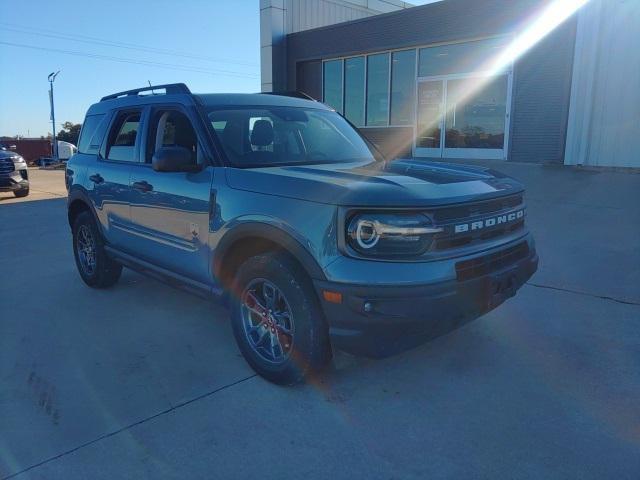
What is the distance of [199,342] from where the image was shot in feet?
13.0

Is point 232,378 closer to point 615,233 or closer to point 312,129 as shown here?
point 312,129

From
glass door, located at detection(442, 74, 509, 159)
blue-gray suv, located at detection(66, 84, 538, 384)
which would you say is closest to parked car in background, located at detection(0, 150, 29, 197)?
blue-gray suv, located at detection(66, 84, 538, 384)

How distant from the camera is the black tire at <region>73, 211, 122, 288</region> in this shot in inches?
202

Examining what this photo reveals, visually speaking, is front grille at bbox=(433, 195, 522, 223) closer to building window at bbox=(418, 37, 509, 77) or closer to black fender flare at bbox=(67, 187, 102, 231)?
black fender flare at bbox=(67, 187, 102, 231)

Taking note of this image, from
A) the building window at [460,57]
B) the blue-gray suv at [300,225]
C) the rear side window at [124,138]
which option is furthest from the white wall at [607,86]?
the rear side window at [124,138]

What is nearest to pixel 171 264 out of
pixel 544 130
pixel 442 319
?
pixel 442 319

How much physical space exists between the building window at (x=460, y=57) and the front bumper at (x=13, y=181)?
11100 millimetres

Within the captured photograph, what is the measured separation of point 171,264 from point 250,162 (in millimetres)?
1054

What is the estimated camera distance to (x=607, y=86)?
444 inches

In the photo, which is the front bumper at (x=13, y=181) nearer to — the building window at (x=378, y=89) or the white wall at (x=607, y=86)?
the building window at (x=378, y=89)

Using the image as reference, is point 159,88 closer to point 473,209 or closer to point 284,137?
point 284,137

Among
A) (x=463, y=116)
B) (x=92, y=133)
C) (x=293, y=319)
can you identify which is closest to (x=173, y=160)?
(x=293, y=319)

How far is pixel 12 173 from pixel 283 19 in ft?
33.8

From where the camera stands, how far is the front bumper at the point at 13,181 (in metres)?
12.8
